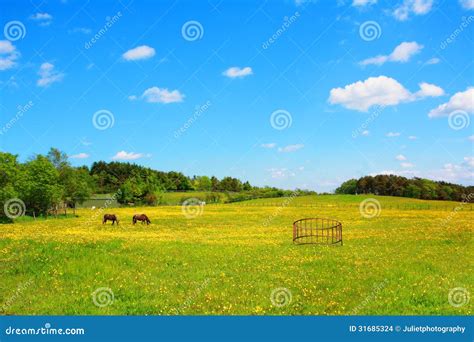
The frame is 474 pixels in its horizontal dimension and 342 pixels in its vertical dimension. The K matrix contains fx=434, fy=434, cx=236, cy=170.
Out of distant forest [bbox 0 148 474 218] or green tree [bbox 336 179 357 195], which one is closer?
distant forest [bbox 0 148 474 218]

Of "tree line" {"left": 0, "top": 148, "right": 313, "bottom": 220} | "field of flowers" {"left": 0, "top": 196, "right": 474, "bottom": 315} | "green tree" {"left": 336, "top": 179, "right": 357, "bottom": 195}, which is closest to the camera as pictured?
"field of flowers" {"left": 0, "top": 196, "right": 474, "bottom": 315}

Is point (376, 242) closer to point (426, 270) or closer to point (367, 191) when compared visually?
point (426, 270)

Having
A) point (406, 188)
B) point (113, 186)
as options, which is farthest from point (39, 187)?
point (406, 188)

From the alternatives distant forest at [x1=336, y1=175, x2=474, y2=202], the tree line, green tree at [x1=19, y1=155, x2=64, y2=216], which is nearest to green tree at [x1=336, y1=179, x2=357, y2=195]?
distant forest at [x1=336, y1=175, x2=474, y2=202]

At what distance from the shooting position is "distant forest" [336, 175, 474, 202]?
143 metres

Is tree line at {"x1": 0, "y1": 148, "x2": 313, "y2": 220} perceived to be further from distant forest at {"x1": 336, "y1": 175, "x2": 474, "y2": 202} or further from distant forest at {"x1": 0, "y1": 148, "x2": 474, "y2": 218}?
distant forest at {"x1": 336, "y1": 175, "x2": 474, "y2": 202}

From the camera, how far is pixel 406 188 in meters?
155

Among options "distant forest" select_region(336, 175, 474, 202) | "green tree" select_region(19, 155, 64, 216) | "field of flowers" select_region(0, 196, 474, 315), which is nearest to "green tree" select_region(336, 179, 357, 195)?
"distant forest" select_region(336, 175, 474, 202)

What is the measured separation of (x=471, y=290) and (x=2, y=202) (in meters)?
71.7

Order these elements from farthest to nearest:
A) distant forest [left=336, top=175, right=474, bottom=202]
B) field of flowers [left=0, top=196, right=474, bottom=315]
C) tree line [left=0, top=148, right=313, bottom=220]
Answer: distant forest [left=336, top=175, right=474, bottom=202], tree line [left=0, top=148, right=313, bottom=220], field of flowers [left=0, top=196, right=474, bottom=315]

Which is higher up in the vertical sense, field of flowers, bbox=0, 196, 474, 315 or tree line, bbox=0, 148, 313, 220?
tree line, bbox=0, 148, 313, 220

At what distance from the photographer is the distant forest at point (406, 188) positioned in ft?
471

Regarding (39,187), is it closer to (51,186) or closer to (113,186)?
(51,186)

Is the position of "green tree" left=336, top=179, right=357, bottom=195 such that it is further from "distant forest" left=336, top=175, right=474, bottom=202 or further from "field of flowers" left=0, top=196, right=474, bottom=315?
"field of flowers" left=0, top=196, right=474, bottom=315
